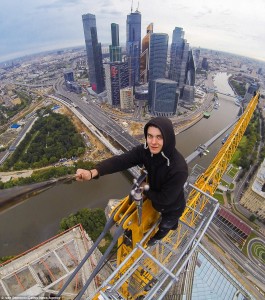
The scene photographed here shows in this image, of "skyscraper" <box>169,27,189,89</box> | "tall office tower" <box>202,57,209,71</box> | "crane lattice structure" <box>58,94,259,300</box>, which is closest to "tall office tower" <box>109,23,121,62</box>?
"skyscraper" <box>169,27,189,89</box>

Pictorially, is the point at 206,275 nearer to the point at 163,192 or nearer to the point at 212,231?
the point at 212,231

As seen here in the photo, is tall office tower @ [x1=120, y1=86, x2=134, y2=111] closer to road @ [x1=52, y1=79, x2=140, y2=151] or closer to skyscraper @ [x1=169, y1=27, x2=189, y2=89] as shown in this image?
road @ [x1=52, y1=79, x2=140, y2=151]

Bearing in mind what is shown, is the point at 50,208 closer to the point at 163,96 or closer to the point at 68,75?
the point at 163,96

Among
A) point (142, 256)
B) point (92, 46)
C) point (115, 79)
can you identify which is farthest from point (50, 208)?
point (92, 46)

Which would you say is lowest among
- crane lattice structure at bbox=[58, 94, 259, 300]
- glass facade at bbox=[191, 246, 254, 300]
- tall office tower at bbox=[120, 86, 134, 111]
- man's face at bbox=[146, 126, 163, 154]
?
tall office tower at bbox=[120, 86, 134, 111]

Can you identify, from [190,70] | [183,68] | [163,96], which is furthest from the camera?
[190,70]

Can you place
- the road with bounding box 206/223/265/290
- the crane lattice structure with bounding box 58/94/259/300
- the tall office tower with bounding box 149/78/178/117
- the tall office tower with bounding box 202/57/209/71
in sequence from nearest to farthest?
1. the crane lattice structure with bounding box 58/94/259/300
2. the road with bounding box 206/223/265/290
3. the tall office tower with bounding box 149/78/178/117
4. the tall office tower with bounding box 202/57/209/71

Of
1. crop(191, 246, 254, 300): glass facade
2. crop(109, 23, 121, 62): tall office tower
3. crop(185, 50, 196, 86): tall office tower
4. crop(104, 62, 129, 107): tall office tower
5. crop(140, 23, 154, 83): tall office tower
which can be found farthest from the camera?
crop(140, 23, 154, 83): tall office tower

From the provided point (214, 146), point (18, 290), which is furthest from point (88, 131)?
point (18, 290)
